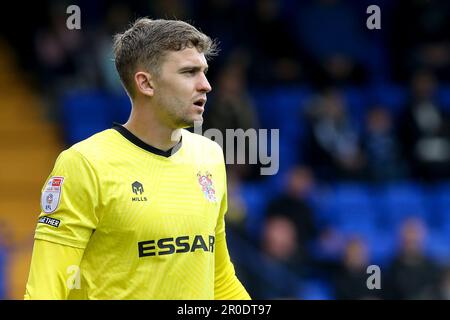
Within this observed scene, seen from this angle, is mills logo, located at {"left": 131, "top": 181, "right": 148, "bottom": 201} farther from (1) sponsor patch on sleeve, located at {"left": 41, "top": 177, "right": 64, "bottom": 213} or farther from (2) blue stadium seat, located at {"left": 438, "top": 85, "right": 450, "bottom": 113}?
(2) blue stadium seat, located at {"left": 438, "top": 85, "right": 450, "bottom": 113}

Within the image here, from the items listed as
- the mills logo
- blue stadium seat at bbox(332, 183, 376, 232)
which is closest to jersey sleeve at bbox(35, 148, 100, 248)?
the mills logo

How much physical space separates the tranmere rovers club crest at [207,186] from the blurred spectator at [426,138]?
23.8 ft

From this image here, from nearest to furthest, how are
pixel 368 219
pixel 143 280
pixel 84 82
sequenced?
pixel 143 280 < pixel 368 219 < pixel 84 82

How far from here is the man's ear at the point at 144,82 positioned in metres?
4.04

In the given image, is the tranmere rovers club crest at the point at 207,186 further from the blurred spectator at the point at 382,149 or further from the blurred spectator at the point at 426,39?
the blurred spectator at the point at 426,39

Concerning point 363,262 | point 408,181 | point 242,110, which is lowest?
point 363,262

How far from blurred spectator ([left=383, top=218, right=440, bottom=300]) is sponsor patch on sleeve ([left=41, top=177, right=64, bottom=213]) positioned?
5866 mm

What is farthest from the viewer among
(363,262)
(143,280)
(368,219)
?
(368,219)

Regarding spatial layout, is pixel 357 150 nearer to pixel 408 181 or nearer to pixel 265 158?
pixel 408 181

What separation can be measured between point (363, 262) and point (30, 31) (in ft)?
16.3

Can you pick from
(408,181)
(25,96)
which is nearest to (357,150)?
(408,181)

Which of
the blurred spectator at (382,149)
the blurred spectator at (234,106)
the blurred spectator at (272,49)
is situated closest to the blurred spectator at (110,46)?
the blurred spectator at (234,106)

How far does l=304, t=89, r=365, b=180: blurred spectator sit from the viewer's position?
10.8m

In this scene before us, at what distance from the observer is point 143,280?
12.7 ft
